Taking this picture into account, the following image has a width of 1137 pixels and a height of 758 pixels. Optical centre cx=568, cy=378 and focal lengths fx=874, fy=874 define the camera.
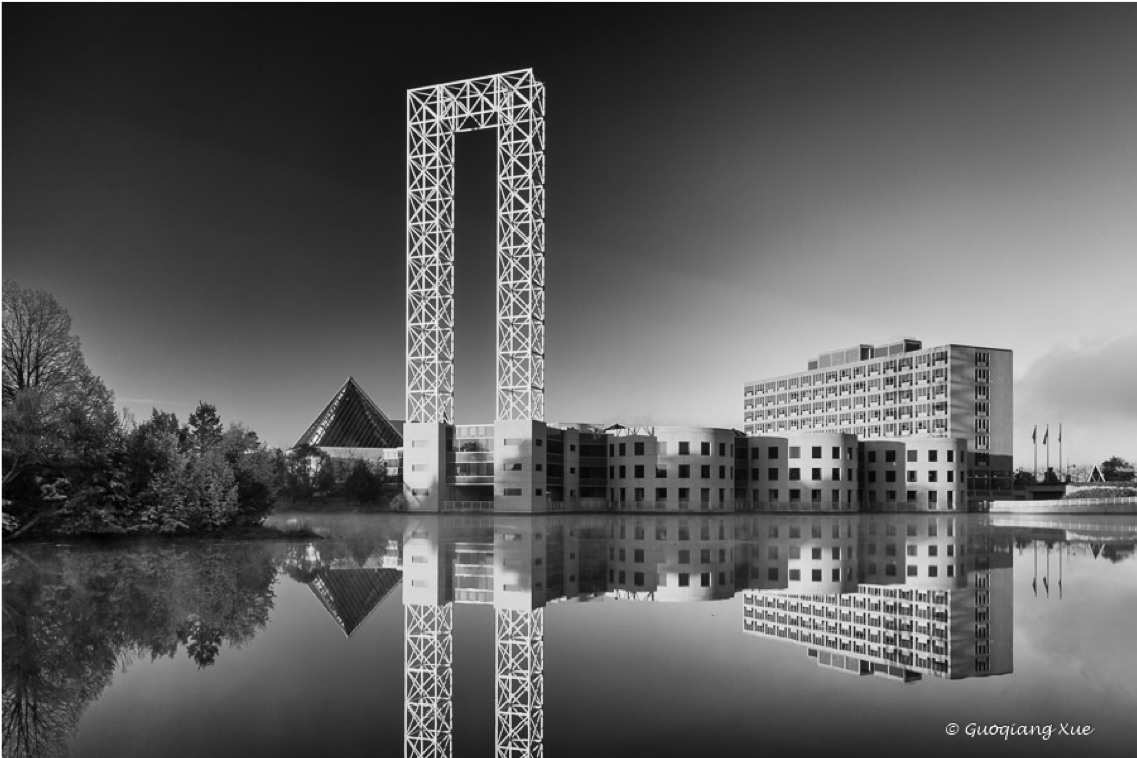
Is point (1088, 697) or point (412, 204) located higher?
point (412, 204)

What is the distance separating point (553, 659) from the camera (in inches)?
591

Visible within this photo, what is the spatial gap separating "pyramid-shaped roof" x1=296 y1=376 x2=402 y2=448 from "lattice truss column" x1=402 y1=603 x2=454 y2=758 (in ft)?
355

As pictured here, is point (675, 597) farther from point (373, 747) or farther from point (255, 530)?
point (255, 530)

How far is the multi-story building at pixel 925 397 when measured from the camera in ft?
406

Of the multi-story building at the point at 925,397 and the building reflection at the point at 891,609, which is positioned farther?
the multi-story building at the point at 925,397

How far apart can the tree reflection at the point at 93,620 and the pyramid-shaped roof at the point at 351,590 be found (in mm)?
1396

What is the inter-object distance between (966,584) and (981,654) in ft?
31.1

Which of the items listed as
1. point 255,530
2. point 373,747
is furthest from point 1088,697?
point 255,530

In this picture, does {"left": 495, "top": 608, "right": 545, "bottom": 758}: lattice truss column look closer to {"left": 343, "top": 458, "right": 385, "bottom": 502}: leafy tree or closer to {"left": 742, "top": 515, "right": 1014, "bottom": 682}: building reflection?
{"left": 742, "top": 515, "right": 1014, "bottom": 682}: building reflection

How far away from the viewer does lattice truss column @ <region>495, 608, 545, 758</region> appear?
12.6 m

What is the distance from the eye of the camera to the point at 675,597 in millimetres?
21578

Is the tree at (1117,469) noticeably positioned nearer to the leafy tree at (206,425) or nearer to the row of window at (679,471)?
the row of window at (679,471)

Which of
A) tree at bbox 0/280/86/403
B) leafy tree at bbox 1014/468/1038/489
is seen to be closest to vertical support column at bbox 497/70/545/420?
tree at bbox 0/280/86/403

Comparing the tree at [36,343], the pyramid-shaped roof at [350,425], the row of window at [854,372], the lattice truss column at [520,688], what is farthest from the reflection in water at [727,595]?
the row of window at [854,372]
